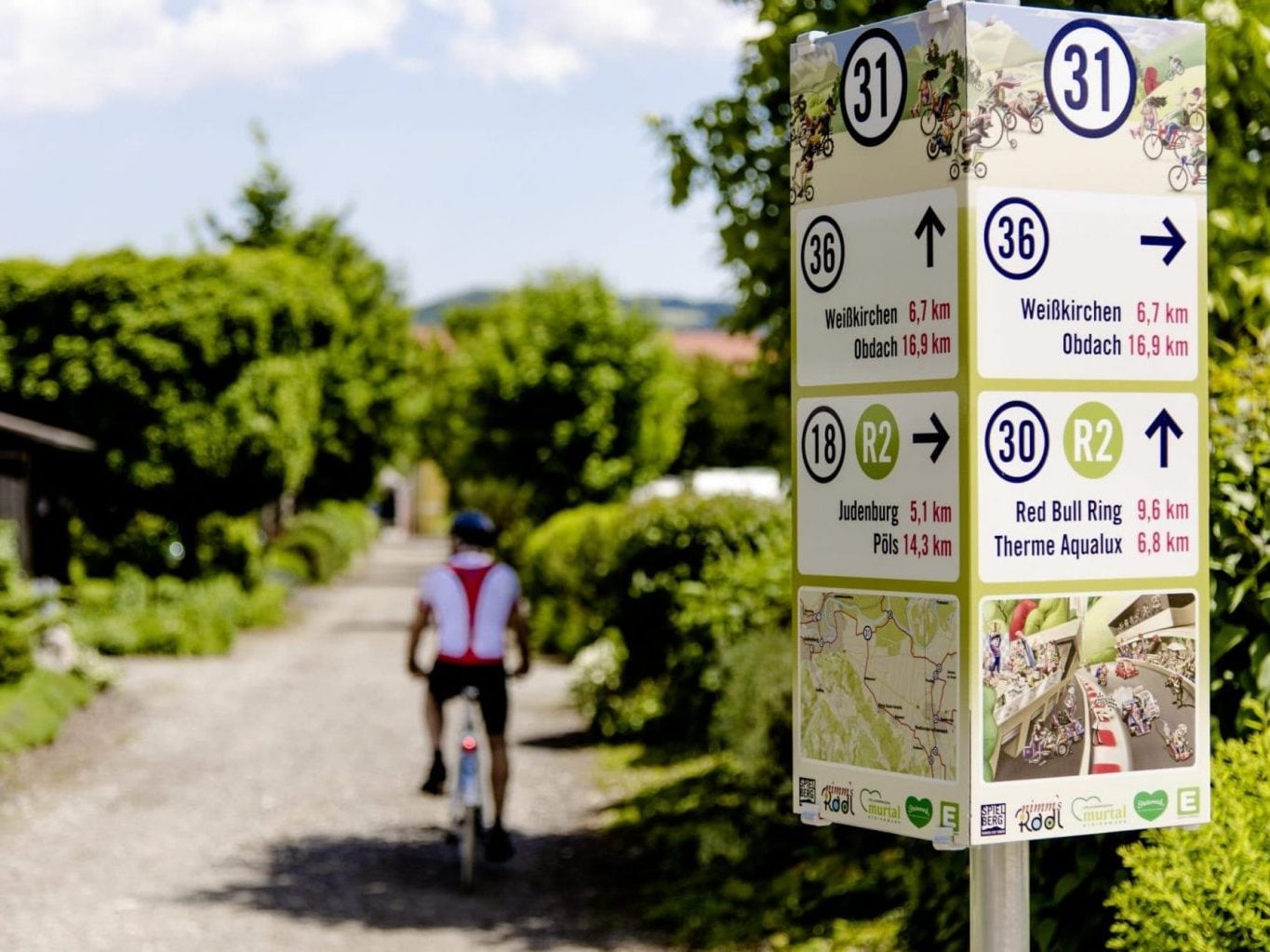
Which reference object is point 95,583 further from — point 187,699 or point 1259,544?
point 1259,544

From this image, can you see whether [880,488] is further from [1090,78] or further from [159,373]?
[159,373]

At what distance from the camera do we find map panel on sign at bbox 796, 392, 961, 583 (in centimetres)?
342

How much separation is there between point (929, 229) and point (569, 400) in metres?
24.2

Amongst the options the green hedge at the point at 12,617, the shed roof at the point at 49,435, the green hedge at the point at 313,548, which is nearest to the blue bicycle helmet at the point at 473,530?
the green hedge at the point at 12,617

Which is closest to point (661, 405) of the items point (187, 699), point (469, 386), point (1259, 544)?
point (469, 386)

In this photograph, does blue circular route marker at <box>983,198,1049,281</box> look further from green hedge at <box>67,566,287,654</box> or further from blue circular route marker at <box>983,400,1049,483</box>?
green hedge at <box>67,566,287,654</box>

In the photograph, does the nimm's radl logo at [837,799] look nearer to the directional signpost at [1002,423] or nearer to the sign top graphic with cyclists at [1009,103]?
the directional signpost at [1002,423]

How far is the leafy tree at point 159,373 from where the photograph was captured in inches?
993

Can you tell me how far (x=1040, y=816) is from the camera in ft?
11.4

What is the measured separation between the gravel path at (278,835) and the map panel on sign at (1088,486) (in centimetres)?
478

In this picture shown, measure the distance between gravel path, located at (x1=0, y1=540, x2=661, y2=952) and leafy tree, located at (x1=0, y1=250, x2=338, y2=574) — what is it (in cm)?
720

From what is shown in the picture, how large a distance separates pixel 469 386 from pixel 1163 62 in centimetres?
2480

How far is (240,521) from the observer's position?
3086cm

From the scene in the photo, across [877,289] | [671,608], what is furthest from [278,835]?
[877,289]
